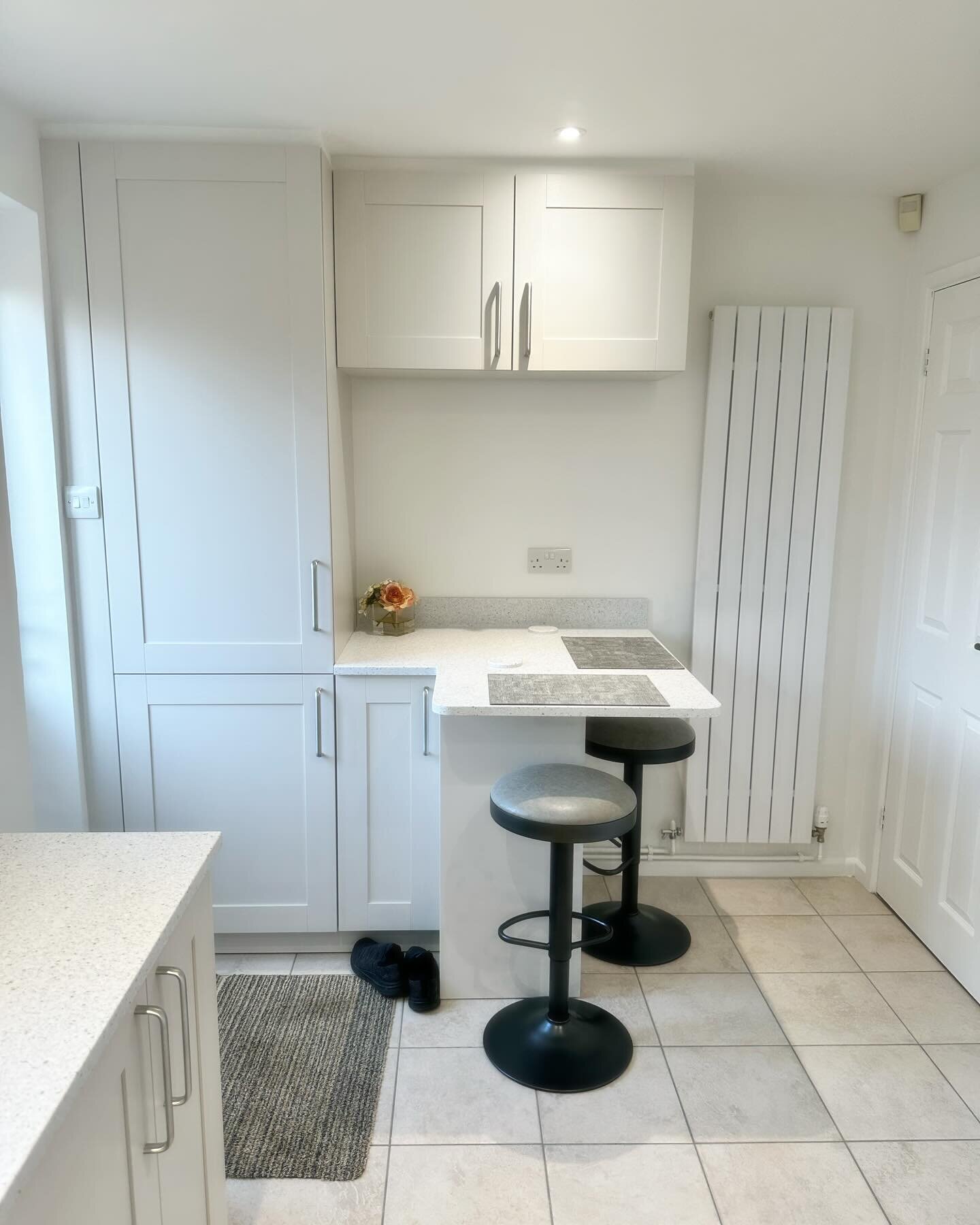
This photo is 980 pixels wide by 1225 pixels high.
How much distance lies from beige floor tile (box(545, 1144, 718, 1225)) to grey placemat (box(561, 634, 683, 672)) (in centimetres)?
118

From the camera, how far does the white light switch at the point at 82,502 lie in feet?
7.79

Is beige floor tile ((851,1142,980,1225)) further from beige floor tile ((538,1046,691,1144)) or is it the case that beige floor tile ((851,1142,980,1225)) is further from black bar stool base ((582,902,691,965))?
black bar stool base ((582,902,691,965))

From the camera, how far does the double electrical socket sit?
2.94 metres

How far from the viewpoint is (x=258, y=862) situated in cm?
256

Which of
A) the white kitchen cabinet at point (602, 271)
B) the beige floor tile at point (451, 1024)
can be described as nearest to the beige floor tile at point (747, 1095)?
the beige floor tile at point (451, 1024)

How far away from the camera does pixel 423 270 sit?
8.07ft

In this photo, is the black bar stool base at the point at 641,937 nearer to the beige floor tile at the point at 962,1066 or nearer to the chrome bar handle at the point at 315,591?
the beige floor tile at the point at 962,1066

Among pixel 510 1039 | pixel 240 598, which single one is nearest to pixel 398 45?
pixel 240 598

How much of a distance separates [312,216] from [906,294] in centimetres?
193

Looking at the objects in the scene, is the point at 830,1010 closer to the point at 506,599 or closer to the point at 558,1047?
the point at 558,1047

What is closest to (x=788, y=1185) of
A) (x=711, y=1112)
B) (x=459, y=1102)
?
(x=711, y=1112)

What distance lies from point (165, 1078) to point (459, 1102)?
111cm

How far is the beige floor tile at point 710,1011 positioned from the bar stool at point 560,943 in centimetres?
16

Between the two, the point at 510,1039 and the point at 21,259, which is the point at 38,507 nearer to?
the point at 21,259
